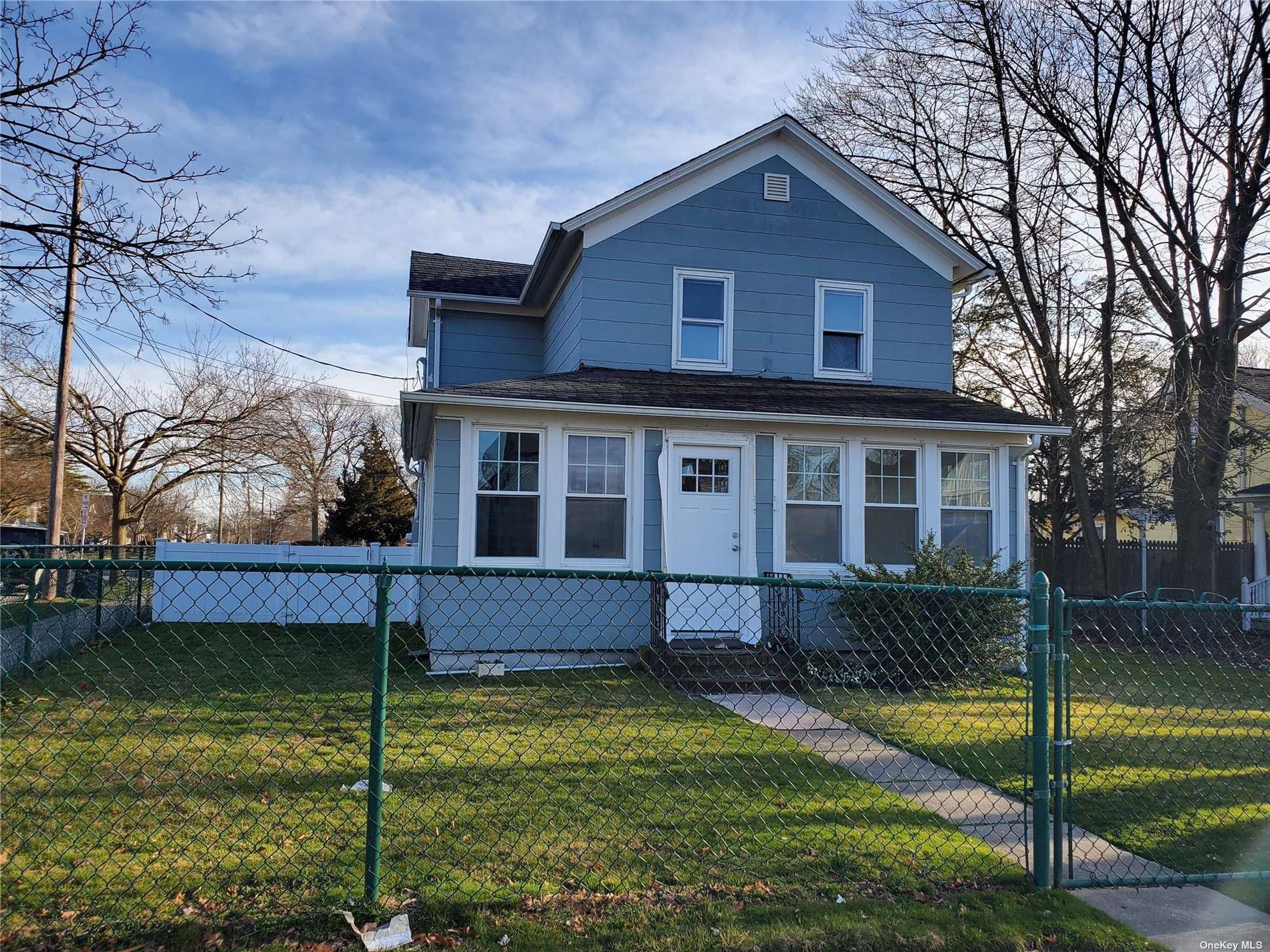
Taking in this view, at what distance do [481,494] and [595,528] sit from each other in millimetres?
1445

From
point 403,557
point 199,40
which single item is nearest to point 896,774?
point 199,40

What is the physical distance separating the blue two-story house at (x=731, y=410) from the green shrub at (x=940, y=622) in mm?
1180

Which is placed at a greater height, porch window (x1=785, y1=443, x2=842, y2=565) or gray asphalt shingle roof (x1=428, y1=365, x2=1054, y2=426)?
gray asphalt shingle roof (x1=428, y1=365, x2=1054, y2=426)

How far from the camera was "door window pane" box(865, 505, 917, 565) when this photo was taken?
455 inches

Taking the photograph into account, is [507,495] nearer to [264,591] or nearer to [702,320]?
[702,320]

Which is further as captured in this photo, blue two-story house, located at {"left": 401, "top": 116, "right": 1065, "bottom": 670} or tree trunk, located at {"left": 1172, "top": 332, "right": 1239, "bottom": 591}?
tree trunk, located at {"left": 1172, "top": 332, "right": 1239, "bottom": 591}

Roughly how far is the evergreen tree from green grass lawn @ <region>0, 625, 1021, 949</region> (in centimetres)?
2462

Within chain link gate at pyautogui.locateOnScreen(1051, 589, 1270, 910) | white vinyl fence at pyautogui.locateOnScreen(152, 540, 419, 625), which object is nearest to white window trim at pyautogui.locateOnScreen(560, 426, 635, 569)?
white vinyl fence at pyautogui.locateOnScreen(152, 540, 419, 625)

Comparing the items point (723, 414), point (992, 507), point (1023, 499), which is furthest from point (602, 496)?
point (1023, 499)

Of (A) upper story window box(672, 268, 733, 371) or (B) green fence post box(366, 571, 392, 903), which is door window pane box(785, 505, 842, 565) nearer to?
(A) upper story window box(672, 268, 733, 371)

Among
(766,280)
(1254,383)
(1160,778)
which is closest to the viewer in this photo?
(1160,778)

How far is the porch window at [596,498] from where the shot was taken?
10711 mm

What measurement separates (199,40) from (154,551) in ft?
34.4

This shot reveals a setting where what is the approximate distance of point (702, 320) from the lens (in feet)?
40.7
